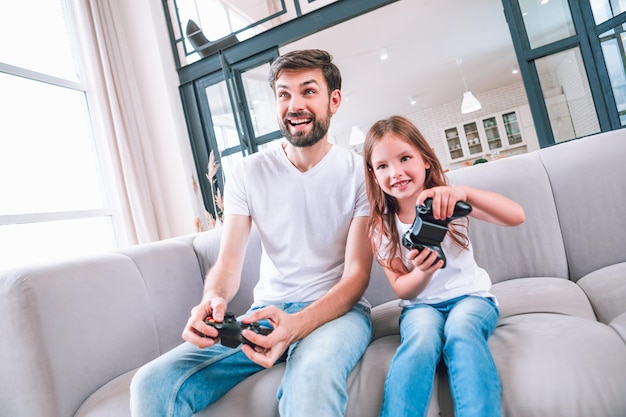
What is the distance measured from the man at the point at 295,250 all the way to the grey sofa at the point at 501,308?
0.32 feet

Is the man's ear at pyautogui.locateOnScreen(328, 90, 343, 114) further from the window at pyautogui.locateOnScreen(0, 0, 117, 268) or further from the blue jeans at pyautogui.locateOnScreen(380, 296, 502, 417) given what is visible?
the window at pyautogui.locateOnScreen(0, 0, 117, 268)

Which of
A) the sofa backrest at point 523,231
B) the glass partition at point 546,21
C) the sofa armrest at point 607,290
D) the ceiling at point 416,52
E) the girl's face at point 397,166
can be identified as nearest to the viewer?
the sofa armrest at point 607,290

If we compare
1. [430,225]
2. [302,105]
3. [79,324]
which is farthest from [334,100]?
[79,324]

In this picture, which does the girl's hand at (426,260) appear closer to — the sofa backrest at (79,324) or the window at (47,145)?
the sofa backrest at (79,324)

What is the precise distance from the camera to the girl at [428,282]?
0.85 meters

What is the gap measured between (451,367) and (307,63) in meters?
0.91

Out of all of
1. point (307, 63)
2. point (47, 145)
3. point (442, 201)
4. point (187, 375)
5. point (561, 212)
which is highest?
point (47, 145)

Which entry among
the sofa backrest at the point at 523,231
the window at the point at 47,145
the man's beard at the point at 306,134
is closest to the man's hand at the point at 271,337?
the man's beard at the point at 306,134

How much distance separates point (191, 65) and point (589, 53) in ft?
11.0

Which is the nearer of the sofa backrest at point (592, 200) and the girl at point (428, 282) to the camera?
the girl at point (428, 282)

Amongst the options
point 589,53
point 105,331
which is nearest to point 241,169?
point 105,331

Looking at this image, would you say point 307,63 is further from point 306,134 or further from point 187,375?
point 187,375

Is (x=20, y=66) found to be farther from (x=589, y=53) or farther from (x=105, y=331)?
(x=589, y=53)

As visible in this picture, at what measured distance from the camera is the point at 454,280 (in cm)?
119
